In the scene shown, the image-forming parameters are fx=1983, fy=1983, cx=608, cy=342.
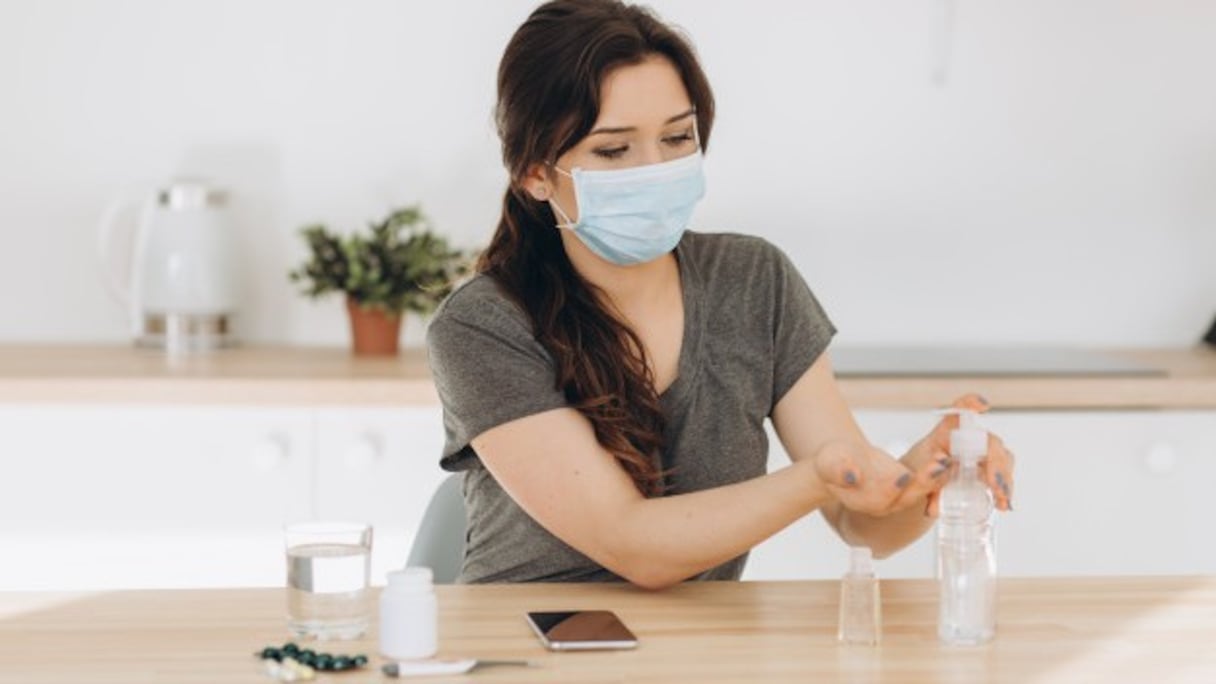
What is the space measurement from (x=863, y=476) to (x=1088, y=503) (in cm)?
138

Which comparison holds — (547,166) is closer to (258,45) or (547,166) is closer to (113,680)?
(113,680)

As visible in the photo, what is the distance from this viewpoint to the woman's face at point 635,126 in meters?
2.12

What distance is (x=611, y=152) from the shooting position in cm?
215

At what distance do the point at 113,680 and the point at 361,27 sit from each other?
192cm

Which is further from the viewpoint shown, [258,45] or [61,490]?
[258,45]

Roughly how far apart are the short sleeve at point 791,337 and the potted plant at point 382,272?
1028 mm

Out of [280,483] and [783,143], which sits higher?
[783,143]

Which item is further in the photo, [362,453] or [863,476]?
[362,453]

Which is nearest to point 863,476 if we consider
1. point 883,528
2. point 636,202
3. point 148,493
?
point 883,528

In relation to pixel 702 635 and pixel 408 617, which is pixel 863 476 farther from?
pixel 408 617

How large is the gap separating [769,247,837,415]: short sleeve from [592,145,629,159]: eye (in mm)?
258

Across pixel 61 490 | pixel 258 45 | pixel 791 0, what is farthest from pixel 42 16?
pixel 791 0

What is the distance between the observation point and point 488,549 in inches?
86.7

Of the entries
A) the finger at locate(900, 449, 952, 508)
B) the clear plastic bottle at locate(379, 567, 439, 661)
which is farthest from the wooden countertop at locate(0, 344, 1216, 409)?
the clear plastic bottle at locate(379, 567, 439, 661)
